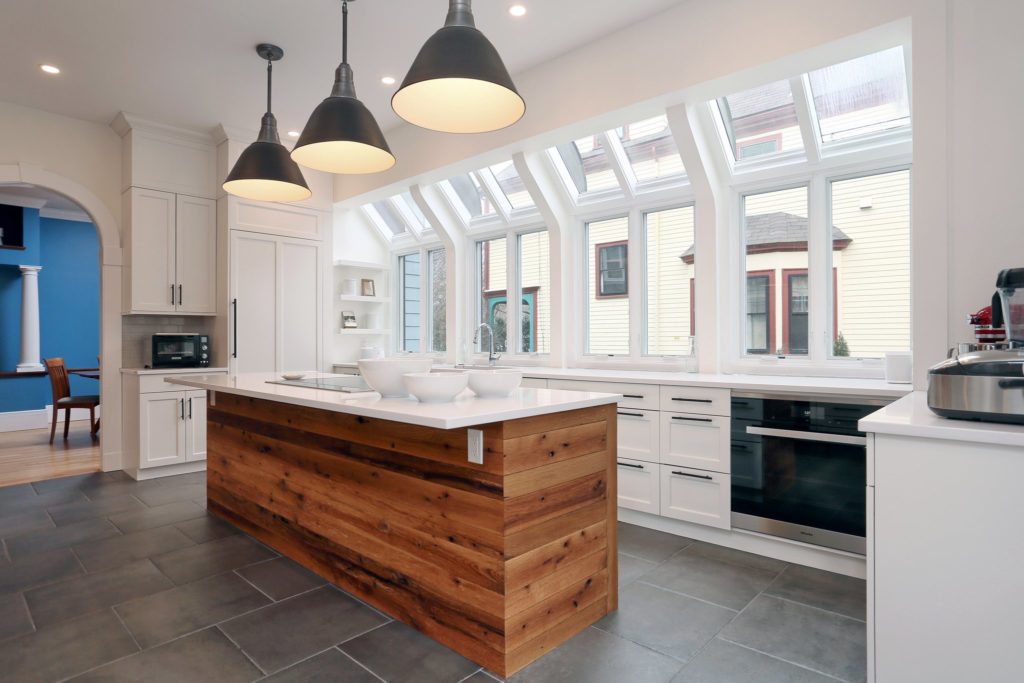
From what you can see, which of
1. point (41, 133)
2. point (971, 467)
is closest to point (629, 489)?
point (971, 467)

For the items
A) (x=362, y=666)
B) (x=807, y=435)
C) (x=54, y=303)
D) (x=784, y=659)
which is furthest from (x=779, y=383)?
(x=54, y=303)

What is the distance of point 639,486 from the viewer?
352 centimetres

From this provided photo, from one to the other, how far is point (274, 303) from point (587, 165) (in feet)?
10.5

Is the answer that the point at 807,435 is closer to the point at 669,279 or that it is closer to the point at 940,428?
the point at 940,428

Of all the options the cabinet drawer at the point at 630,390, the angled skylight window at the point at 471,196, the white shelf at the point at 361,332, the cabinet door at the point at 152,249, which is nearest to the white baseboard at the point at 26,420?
the cabinet door at the point at 152,249

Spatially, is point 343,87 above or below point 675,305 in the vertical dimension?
above

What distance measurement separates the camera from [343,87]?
284 centimetres

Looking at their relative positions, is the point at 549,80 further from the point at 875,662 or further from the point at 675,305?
the point at 875,662

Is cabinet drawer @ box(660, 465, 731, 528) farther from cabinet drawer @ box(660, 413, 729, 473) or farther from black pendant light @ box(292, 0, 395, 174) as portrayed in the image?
black pendant light @ box(292, 0, 395, 174)

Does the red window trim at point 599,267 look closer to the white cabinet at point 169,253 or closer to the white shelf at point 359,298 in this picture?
the white shelf at point 359,298

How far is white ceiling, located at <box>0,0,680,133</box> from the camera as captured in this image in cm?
337

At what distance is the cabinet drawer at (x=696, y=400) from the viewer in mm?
3160

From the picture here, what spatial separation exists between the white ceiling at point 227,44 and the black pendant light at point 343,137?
0.94 m

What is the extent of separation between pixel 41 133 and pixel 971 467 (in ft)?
20.8
